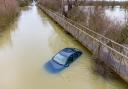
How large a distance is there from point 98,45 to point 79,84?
10.7 ft

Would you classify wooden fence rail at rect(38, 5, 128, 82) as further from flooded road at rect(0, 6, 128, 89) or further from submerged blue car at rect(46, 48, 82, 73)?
submerged blue car at rect(46, 48, 82, 73)

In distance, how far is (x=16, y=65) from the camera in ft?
46.6

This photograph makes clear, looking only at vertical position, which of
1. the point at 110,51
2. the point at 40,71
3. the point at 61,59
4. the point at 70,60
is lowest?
the point at 40,71

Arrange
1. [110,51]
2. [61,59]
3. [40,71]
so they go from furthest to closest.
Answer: [61,59], [40,71], [110,51]

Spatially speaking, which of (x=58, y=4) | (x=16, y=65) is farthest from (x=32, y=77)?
(x=58, y=4)

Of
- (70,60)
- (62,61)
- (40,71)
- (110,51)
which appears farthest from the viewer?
(70,60)

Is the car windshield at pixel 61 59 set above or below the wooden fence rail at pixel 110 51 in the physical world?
below

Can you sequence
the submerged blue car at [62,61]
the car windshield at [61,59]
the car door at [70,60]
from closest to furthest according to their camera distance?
1. the submerged blue car at [62,61]
2. the car windshield at [61,59]
3. the car door at [70,60]

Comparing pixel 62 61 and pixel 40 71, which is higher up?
pixel 62 61

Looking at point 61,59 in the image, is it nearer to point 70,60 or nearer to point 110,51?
point 70,60

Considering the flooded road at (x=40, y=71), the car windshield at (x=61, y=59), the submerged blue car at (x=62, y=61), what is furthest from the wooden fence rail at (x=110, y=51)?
the car windshield at (x=61, y=59)

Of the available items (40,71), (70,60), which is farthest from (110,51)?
(40,71)

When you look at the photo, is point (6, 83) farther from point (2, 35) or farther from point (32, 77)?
point (2, 35)

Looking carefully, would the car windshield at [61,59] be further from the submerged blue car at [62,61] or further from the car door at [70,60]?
the car door at [70,60]
